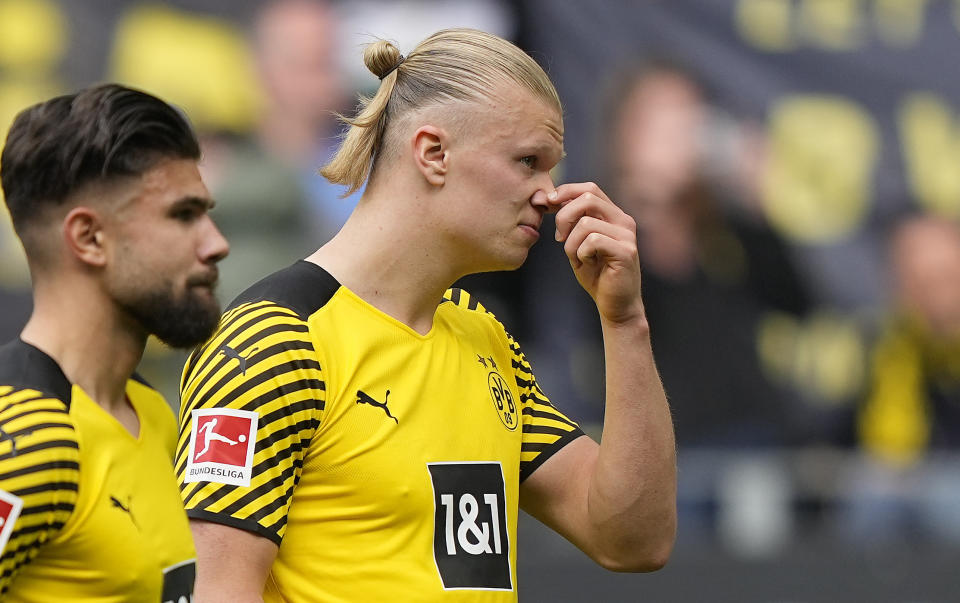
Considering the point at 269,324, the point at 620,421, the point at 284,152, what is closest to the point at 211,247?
the point at 269,324

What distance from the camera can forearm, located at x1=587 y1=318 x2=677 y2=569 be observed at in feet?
9.62

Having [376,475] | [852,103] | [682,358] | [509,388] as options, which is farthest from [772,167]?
[376,475]

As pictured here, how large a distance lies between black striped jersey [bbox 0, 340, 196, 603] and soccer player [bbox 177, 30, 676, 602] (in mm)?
209

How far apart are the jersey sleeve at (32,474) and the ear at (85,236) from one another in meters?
0.24

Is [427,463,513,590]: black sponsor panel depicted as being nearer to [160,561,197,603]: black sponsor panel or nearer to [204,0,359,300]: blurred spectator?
[160,561,197,603]: black sponsor panel

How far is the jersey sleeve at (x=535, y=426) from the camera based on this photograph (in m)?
3.10

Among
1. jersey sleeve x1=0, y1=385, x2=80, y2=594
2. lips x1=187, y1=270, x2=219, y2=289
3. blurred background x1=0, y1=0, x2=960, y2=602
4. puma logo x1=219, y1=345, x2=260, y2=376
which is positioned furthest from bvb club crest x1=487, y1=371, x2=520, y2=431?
blurred background x1=0, y1=0, x2=960, y2=602

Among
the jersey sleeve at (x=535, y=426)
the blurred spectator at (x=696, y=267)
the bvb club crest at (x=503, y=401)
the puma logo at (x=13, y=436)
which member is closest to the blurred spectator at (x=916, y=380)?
the blurred spectator at (x=696, y=267)

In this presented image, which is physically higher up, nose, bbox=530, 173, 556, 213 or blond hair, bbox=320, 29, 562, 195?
blond hair, bbox=320, 29, 562, 195

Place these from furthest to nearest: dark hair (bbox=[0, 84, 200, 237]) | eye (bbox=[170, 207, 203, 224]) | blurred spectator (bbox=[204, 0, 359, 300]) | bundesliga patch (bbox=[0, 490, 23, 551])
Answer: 1. blurred spectator (bbox=[204, 0, 359, 300])
2. eye (bbox=[170, 207, 203, 224])
3. dark hair (bbox=[0, 84, 200, 237])
4. bundesliga patch (bbox=[0, 490, 23, 551])

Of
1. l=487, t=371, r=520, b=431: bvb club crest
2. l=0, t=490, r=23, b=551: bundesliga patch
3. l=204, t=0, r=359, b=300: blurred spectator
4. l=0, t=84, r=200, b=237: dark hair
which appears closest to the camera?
l=0, t=490, r=23, b=551: bundesliga patch

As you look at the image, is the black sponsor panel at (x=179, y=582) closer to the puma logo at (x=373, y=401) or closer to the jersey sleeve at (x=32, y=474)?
the jersey sleeve at (x=32, y=474)

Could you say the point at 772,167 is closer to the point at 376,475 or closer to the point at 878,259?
the point at 878,259

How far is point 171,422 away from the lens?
2.59 metres
